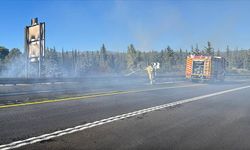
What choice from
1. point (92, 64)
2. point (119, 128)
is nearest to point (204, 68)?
point (119, 128)

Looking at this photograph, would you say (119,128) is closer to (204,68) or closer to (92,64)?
(204,68)

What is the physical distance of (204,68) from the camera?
29938 millimetres

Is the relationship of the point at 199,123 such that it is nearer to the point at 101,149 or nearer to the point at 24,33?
the point at 101,149

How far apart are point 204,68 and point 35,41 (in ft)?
56.3

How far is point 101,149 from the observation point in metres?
4.88

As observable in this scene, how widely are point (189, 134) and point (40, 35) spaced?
23599 millimetres

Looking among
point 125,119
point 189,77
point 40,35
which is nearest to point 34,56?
point 40,35

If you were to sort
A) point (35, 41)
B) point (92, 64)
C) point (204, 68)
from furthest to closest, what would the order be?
point (92, 64)
point (204, 68)
point (35, 41)

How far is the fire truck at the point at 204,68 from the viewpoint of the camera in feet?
97.5

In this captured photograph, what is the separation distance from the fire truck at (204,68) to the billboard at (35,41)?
15.4m

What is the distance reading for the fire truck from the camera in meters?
29.7

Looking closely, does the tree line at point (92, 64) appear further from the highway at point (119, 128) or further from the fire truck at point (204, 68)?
the highway at point (119, 128)

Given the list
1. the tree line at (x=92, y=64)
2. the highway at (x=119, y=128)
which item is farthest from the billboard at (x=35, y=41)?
the highway at (x=119, y=128)

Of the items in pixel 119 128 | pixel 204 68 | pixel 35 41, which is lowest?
pixel 119 128
